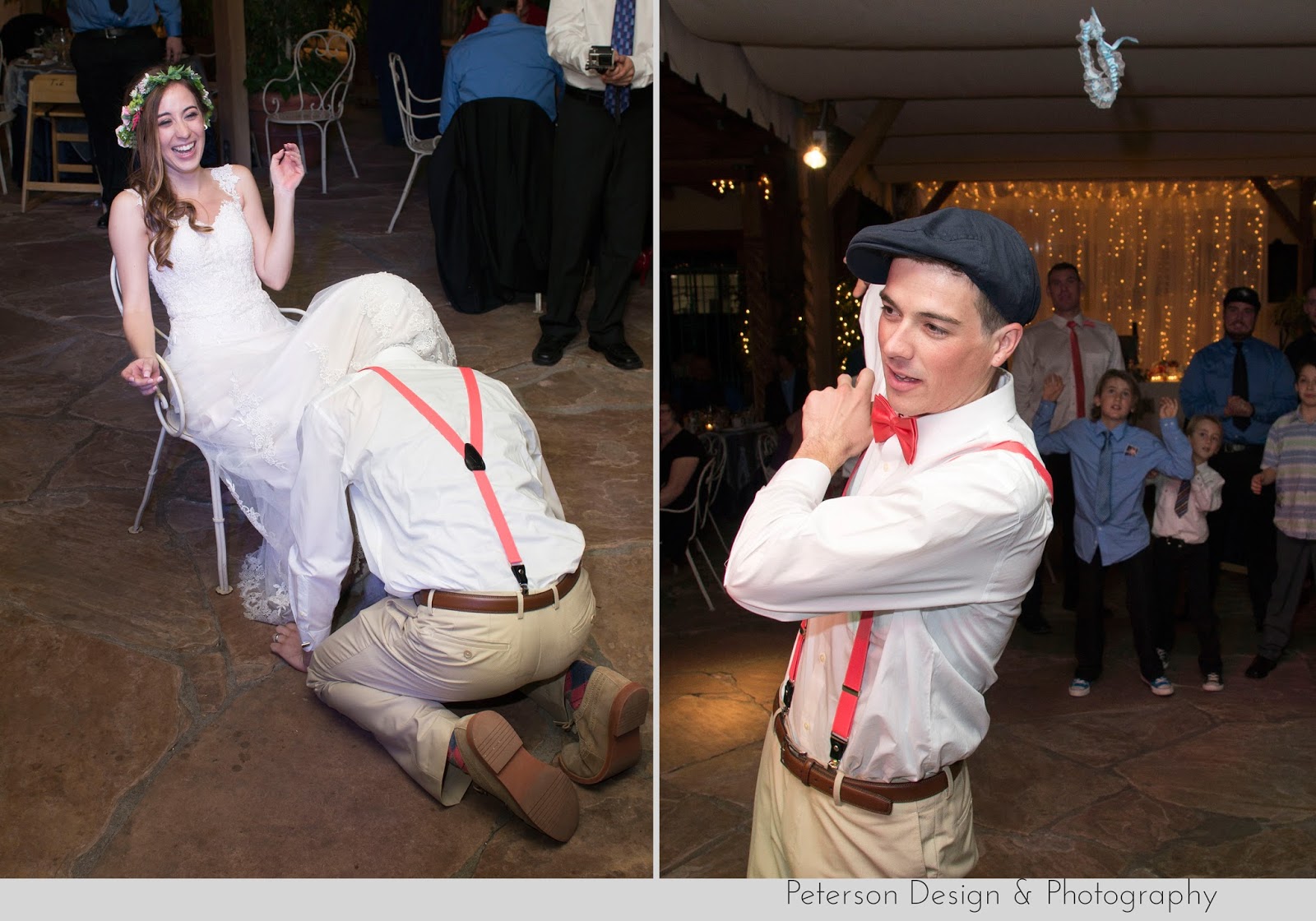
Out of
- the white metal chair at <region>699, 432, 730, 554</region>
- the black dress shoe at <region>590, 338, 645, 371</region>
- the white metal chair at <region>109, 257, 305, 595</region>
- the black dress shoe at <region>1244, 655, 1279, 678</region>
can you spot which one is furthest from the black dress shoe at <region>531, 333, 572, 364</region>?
the black dress shoe at <region>1244, 655, 1279, 678</region>

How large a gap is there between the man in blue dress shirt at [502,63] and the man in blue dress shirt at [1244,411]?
9.52 ft

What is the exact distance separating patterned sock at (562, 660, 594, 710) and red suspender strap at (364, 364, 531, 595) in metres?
0.34

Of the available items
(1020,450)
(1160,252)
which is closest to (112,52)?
(1020,450)

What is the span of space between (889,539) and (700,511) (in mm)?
4759

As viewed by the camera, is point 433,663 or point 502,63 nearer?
point 433,663

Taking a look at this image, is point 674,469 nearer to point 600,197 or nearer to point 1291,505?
point 600,197

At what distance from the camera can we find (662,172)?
33.5ft

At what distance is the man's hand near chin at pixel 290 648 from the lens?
3689 mm

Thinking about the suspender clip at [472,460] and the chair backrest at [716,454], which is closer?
the suspender clip at [472,460]

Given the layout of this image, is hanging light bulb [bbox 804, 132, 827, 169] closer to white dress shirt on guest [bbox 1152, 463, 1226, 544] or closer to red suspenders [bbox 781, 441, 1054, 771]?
white dress shirt on guest [bbox 1152, 463, 1226, 544]

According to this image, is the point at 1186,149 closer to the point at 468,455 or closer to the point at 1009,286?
the point at 468,455

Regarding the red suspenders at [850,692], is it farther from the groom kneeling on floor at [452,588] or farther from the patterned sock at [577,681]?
the patterned sock at [577,681]

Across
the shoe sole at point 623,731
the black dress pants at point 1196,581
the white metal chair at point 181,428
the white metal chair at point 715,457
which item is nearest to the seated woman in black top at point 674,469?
the white metal chair at point 715,457

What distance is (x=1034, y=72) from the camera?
5441mm
